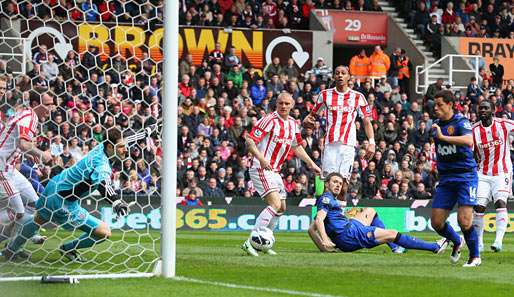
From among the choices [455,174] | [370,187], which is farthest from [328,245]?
[370,187]

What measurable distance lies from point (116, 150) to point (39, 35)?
192 inches

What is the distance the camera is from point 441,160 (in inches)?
518

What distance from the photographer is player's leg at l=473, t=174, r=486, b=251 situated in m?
16.2

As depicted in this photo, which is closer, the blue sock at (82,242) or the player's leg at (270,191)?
the blue sock at (82,242)

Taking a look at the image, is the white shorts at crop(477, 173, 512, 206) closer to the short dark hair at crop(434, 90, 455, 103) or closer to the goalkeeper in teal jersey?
the short dark hair at crop(434, 90, 455, 103)

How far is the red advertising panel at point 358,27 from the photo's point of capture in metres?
34.5

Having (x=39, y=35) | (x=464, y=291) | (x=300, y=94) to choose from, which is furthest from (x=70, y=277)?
(x=300, y=94)

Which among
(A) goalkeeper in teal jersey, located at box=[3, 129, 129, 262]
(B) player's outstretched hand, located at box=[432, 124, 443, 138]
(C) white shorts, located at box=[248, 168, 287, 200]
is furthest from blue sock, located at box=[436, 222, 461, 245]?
(A) goalkeeper in teal jersey, located at box=[3, 129, 129, 262]

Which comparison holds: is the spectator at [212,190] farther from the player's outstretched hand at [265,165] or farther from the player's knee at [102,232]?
the player's knee at [102,232]

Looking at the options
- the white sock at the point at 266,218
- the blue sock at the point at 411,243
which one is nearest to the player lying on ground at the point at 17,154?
the white sock at the point at 266,218

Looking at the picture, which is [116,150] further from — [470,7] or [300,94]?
[470,7]

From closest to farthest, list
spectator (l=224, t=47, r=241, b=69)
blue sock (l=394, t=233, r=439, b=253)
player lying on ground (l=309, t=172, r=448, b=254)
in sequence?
1. blue sock (l=394, t=233, r=439, b=253)
2. player lying on ground (l=309, t=172, r=448, b=254)
3. spectator (l=224, t=47, r=241, b=69)

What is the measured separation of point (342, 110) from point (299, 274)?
214 inches

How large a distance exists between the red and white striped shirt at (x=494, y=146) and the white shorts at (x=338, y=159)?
6.82 ft
